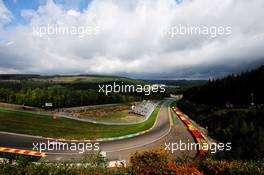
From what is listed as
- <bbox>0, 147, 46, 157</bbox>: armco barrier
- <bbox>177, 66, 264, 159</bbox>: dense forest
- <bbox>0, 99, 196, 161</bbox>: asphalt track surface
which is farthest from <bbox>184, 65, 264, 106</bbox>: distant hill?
<bbox>0, 147, 46, 157</bbox>: armco barrier

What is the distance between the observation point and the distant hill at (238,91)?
58.4 meters

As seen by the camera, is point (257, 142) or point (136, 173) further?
point (257, 142)

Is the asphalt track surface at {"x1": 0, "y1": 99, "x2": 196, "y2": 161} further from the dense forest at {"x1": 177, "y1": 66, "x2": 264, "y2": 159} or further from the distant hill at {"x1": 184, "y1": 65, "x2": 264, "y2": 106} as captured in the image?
the distant hill at {"x1": 184, "y1": 65, "x2": 264, "y2": 106}

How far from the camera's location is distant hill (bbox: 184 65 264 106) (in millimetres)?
58438

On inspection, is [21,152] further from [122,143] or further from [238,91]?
[238,91]

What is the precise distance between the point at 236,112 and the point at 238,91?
116 ft

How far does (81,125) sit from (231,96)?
166 ft

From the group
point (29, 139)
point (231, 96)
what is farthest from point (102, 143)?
point (231, 96)

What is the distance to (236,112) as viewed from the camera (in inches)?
1316

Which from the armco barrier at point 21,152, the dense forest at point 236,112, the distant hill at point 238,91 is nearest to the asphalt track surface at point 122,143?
the armco barrier at point 21,152

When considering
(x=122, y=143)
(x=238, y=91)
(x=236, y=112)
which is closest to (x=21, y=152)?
(x=122, y=143)

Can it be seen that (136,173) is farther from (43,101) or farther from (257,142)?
(43,101)

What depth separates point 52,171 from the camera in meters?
6.67

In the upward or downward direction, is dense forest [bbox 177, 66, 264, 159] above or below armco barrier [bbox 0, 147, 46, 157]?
above
